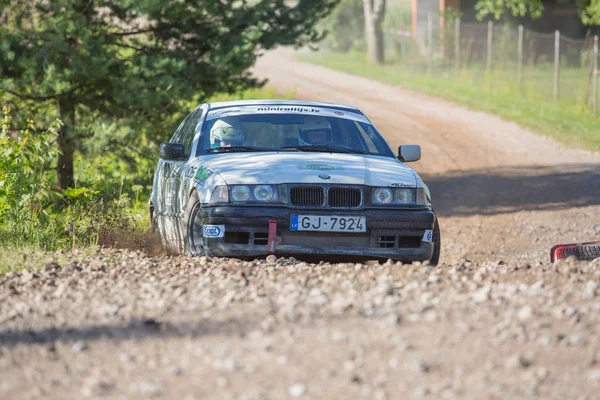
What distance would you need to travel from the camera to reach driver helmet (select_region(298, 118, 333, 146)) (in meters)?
9.69

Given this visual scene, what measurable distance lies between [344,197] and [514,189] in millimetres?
9433

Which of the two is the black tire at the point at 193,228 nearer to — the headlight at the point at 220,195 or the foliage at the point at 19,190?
the headlight at the point at 220,195

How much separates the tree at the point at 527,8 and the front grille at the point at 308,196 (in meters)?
34.6

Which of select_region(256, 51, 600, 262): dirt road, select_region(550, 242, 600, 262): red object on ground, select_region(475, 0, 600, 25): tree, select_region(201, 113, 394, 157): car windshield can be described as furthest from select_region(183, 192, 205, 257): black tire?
select_region(475, 0, 600, 25): tree

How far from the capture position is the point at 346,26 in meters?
56.7

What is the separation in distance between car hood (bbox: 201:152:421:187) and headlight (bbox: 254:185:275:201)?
1.7 inches

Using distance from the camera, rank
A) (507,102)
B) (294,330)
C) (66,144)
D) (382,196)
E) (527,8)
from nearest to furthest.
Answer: (294,330), (382,196), (66,144), (507,102), (527,8)

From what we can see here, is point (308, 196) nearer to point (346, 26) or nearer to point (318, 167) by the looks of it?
point (318, 167)

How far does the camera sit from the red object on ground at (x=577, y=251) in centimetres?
889

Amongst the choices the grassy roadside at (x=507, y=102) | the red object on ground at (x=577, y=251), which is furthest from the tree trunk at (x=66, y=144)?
the grassy roadside at (x=507, y=102)

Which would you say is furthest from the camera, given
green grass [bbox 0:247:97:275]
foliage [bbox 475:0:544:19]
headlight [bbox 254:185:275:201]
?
foliage [bbox 475:0:544:19]

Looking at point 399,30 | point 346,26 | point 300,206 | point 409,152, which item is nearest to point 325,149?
point 409,152

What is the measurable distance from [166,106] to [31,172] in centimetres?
518

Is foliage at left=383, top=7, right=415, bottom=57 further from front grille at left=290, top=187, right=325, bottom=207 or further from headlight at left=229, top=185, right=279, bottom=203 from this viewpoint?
headlight at left=229, top=185, right=279, bottom=203
